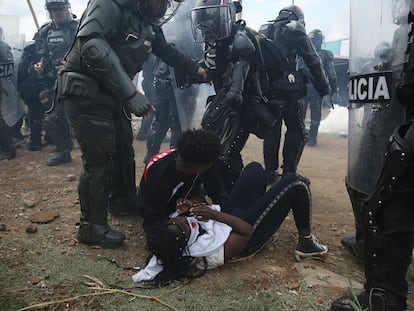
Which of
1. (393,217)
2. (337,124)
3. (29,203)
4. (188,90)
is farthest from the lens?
(337,124)

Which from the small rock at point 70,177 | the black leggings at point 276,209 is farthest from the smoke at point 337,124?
the black leggings at point 276,209

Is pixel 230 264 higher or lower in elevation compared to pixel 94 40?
lower

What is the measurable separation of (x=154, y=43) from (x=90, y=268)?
1838 millimetres

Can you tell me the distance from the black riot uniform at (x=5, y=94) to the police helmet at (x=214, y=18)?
3098mm

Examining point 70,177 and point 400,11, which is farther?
point 70,177

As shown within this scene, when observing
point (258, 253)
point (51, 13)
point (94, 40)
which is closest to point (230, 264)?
point (258, 253)

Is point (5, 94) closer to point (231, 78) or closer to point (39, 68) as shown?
point (39, 68)

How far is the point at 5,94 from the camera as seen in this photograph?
5.34 metres

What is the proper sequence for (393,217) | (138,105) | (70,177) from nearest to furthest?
(393,217)
(138,105)
(70,177)

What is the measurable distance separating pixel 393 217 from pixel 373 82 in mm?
654

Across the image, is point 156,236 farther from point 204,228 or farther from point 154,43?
point 154,43

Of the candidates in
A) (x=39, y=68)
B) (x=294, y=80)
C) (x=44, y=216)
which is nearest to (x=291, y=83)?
(x=294, y=80)

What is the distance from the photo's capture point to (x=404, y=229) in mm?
1599

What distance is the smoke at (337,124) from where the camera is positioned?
8.91m
